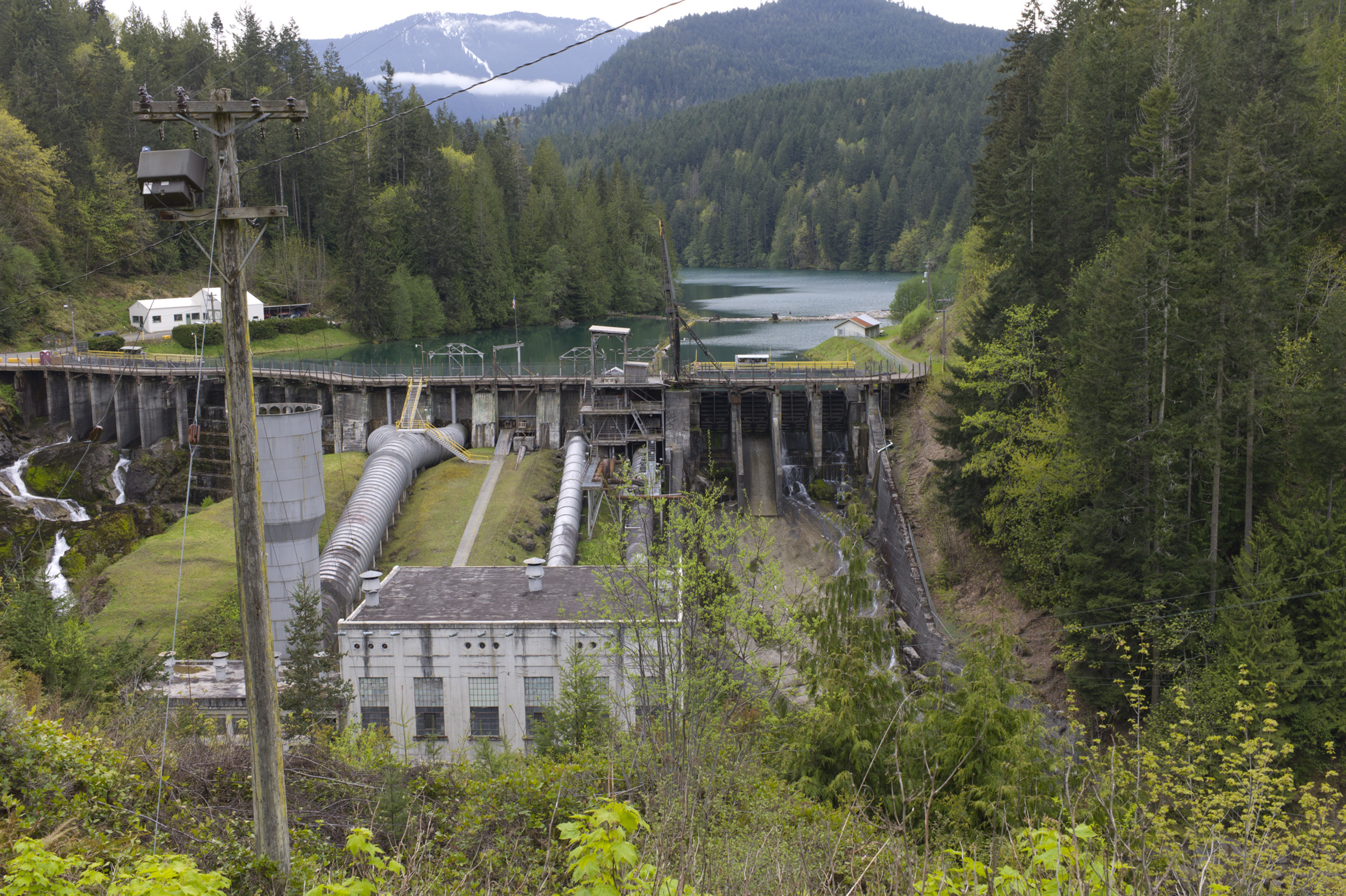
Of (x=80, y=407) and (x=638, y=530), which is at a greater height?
(x=80, y=407)

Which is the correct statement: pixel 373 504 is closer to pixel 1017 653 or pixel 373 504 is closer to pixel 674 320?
pixel 674 320

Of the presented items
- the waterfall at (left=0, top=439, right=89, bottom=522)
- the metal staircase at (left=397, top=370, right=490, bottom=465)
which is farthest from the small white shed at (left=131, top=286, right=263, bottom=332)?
the metal staircase at (left=397, top=370, right=490, bottom=465)

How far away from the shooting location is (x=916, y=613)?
38.8m

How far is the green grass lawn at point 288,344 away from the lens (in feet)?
244

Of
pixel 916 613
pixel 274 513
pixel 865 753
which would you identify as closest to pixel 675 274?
pixel 916 613

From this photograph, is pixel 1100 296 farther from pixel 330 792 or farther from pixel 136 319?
pixel 136 319

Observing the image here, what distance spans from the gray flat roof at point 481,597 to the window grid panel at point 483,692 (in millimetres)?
1799

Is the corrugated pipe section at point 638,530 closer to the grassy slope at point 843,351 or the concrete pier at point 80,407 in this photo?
the grassy slope at point 843,351

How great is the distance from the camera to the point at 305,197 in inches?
4038

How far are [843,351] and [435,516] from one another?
129ft

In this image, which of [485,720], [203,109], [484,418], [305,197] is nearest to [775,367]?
[484,418]

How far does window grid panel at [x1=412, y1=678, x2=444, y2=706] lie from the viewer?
26.4 m

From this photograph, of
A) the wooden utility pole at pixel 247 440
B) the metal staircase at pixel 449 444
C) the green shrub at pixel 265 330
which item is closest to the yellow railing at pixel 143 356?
the green shrub at pixel 265 330

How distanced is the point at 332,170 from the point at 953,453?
250ft
